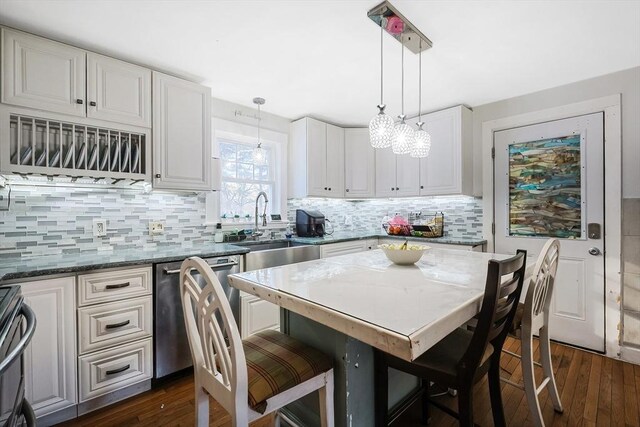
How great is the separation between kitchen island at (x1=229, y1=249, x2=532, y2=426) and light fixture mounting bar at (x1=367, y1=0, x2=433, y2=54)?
1401 millimetres

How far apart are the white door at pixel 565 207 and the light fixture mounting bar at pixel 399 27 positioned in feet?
5.38

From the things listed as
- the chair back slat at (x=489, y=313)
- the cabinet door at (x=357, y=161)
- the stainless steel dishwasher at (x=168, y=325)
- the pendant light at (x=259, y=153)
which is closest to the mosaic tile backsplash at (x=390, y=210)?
the cabinet door at (x=357, y=161)

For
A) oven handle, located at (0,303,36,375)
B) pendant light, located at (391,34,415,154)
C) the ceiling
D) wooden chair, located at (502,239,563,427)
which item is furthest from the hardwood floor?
the ceiling

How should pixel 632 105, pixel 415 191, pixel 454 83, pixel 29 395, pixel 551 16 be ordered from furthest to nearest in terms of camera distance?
pixel 415 191 < pixel 454 83 < pixel 632 105 < pixel 551 16 < pixel 29 395

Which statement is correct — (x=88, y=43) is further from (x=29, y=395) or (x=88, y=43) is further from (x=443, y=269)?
(x=443, y=269)

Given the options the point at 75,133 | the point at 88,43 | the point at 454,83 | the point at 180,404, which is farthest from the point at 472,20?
the point at 180,404

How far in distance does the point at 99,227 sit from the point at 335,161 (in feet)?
8.18

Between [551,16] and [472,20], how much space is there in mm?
445

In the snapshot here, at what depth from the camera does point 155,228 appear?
8.25 ft

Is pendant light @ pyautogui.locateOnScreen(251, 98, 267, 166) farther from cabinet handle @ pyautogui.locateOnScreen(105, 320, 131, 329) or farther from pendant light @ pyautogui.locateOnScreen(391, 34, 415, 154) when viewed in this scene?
cabinet handle @ pyautogui.locateOnScreen(105, 320, 131, 329)

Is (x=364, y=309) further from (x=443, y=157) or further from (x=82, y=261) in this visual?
(x=443, y=157)

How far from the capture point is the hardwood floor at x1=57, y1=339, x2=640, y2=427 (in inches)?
66.4

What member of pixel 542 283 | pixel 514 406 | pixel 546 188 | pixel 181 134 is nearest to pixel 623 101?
pixel 546 188

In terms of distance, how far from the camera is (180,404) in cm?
186
